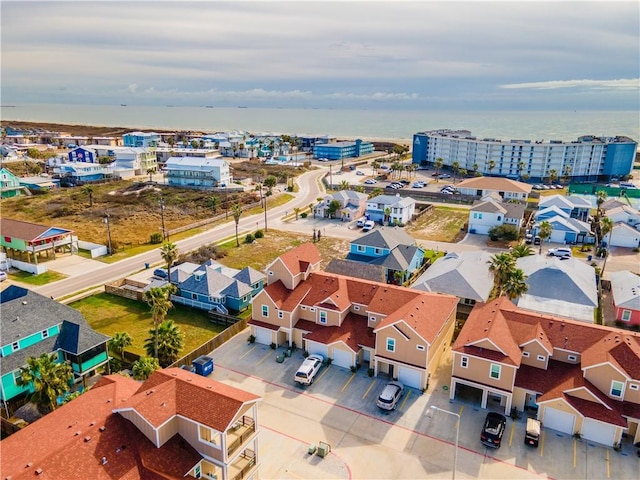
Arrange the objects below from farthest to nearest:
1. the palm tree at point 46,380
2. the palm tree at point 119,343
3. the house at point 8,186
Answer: the house at point 8,186 < the palm tree at point 119,343 < the palm tree at point 46,380

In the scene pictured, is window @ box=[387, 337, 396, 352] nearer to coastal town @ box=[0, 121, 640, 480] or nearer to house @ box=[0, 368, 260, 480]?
coastal town @ box=[0, 121, 640, 480]

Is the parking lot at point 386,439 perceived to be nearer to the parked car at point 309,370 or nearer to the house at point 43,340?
the parked car at point 309,370

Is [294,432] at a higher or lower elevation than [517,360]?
lower

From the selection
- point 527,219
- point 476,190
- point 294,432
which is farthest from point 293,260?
point 476,190

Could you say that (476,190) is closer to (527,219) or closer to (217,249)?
(527,219)

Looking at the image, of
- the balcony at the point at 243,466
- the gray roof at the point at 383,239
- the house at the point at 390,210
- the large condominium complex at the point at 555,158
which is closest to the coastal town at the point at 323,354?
the balcony at the point at 243,466

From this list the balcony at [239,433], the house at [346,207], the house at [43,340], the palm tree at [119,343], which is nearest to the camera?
the balcony at [239,433]

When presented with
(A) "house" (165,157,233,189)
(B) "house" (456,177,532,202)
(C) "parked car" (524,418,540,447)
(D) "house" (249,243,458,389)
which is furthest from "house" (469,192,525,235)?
(A) "house" (165,157,233,189)
